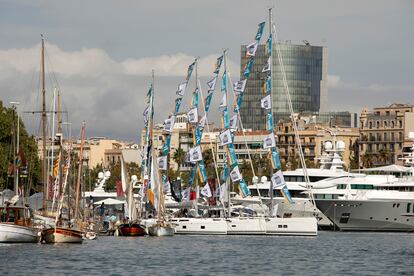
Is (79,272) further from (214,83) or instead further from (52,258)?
(214,83)

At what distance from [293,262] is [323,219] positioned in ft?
231

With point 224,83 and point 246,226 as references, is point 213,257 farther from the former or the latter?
point 224,83

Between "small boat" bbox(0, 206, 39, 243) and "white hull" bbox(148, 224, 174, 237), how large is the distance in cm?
2001

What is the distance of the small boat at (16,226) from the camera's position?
342 feet

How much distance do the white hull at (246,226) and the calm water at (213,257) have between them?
89.0 inches

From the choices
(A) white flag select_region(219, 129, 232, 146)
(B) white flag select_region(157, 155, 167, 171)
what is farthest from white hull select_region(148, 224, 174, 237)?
(A) white flag select_region(219, 129, 232, 146)

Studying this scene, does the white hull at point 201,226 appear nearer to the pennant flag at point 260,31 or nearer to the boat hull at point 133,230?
the boat hull at point 133,230

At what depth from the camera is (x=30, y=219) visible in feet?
350

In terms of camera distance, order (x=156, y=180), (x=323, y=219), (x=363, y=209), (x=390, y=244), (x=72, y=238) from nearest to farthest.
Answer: (x=72, y=238) < (x=390, y=244) < (x=156, y=180) < (x=363, y=209) < (x=323, y=219)

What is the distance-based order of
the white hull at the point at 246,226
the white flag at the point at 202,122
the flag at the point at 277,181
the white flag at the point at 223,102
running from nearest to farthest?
the white hull at the point at 246,226 < the flag at the point at 277,181 < the white flag at the point at 223,102 < the white flag at the point at 202,122

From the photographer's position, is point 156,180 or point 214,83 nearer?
point 156,180

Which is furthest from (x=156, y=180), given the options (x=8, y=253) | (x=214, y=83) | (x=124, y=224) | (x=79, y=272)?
(x=79, y=272)

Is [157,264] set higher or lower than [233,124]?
lower

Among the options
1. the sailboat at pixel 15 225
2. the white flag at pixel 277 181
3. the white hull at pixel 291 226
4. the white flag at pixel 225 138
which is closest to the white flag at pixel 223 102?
the white flag at pixel 225 138
